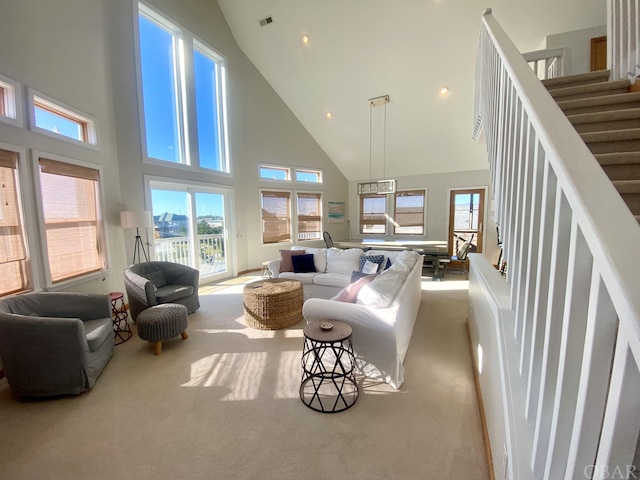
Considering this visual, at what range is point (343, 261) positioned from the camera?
14.8 feet

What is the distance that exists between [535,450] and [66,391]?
3.03 meters

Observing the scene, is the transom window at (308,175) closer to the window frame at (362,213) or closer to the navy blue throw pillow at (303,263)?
the window frame at (362,213)

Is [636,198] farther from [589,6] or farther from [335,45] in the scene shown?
[335,45]

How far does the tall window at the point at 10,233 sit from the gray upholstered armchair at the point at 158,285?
915 millimetres

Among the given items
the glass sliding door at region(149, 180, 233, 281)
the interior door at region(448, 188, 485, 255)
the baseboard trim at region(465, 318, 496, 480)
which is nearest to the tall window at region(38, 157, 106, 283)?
the glass sliding door at region(149, 180, 233, 281)

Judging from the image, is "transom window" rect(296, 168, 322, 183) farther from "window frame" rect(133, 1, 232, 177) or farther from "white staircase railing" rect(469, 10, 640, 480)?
"white staircase railing" rect(469, 10, 640, 480)

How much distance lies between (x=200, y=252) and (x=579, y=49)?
21.7 ft

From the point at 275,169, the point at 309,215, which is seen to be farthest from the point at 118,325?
the point at 309,215

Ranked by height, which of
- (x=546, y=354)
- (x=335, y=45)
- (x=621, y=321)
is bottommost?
(x=546, y=354)

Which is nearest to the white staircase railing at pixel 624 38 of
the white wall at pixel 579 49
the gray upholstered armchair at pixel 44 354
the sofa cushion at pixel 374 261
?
the white wall at pixel 579 49

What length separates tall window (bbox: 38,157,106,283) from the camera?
3000 millimetres

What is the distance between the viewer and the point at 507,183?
135 centimetres

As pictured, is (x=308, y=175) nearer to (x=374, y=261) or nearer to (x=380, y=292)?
(x=374, y=261)

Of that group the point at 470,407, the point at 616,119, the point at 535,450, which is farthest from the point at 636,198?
the point at 470,407
